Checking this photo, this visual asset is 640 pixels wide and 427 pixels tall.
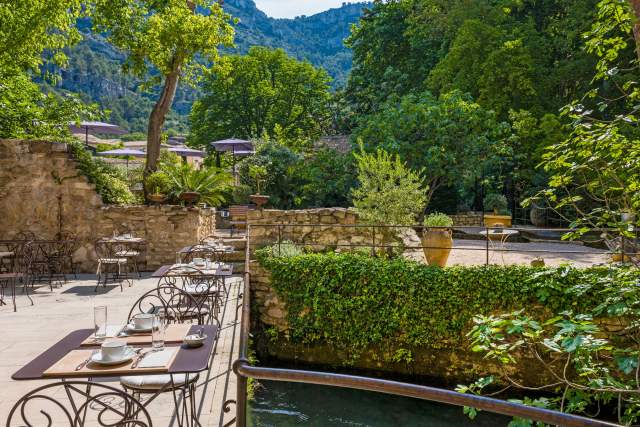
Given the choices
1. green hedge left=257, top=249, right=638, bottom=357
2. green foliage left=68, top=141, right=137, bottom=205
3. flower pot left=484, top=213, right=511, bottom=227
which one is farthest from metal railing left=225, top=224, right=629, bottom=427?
flower pot left=484, top=213, right=511, bottom=227

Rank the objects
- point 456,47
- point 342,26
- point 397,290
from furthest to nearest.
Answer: point 342,26
point 456,47
point 397,290

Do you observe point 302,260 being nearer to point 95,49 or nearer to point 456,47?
point 456,47

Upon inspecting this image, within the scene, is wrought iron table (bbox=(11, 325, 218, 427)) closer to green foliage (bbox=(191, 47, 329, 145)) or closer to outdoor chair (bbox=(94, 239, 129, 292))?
outdoor chair (bbox=(94, 239, 129, 292))

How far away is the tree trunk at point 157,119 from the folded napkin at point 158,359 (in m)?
10.4

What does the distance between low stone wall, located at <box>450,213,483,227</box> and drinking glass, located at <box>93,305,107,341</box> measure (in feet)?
49.4

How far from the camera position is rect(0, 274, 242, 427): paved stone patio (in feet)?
13.3

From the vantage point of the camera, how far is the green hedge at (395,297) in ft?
24.6

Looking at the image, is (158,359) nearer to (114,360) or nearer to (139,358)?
(139,358)

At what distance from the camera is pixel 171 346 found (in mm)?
3328

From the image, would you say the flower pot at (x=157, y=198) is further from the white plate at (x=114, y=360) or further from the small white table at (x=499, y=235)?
the white plate at (x=114, y=360)

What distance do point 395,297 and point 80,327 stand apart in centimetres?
450

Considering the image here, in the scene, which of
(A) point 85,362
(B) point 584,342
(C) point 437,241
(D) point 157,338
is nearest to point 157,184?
(C) point 437,241

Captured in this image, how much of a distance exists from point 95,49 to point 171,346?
92.0 m

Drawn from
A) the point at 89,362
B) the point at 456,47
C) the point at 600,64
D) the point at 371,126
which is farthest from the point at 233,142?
the point at 89,362
